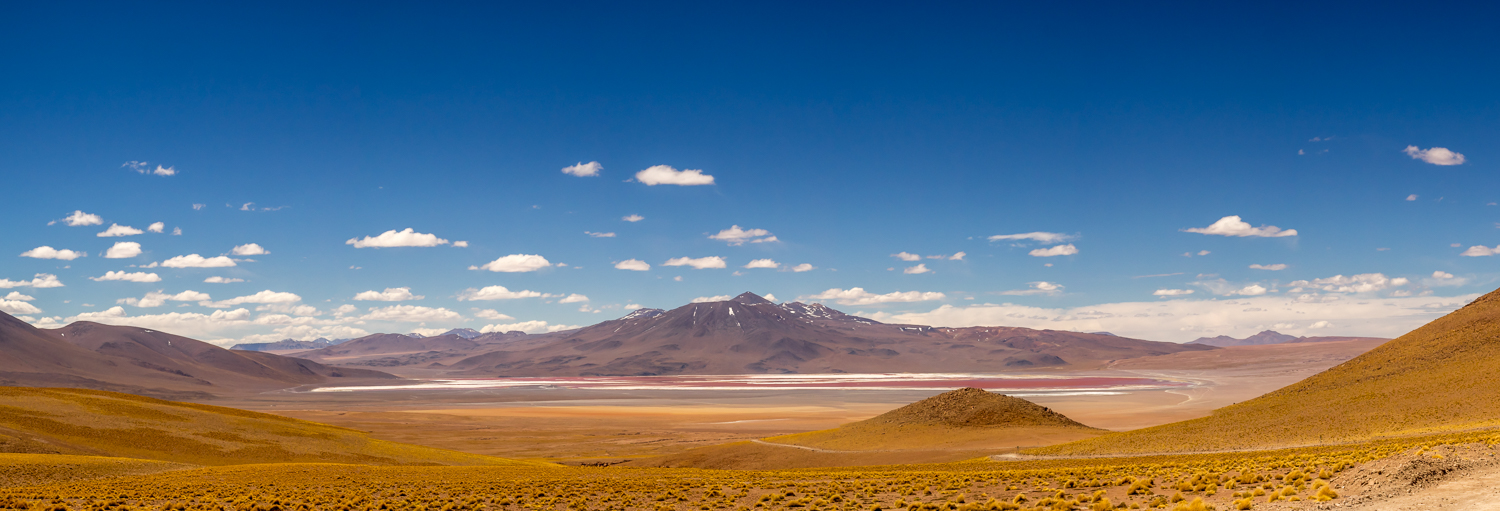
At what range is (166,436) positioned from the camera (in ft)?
138

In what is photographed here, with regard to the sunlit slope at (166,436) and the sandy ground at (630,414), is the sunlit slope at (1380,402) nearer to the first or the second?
the sandy ground at (630,414)

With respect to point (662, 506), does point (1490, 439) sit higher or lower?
higher

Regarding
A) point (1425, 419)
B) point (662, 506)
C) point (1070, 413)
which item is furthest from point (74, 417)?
point (1070, 413)

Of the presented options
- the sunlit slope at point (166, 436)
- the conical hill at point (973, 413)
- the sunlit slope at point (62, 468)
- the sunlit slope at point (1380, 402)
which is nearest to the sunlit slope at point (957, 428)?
the conical hill at point (973, 413)

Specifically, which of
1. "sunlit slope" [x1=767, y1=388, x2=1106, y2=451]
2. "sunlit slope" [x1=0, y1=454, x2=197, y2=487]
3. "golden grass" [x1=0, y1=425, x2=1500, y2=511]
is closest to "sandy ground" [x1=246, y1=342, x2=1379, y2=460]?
"sunlit slope" [x1=767, y1=388, x2=1106, y2=451]

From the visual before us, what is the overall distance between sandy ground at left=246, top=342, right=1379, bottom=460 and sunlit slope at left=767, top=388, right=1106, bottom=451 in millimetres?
13455

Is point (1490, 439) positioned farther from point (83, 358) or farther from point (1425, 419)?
point (83, 358)

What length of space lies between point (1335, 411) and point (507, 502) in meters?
39.3

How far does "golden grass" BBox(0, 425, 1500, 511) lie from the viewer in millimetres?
18250

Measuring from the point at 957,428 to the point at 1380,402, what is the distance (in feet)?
69.2

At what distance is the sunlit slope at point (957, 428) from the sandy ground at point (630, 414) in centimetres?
1346

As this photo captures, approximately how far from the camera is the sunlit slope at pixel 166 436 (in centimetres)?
3853

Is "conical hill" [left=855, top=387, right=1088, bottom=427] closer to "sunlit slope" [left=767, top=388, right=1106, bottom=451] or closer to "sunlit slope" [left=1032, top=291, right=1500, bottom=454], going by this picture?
"sunlit slope" [left=767, top=388, right=1106, bottom=451]

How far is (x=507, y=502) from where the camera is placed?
23.3 metres
